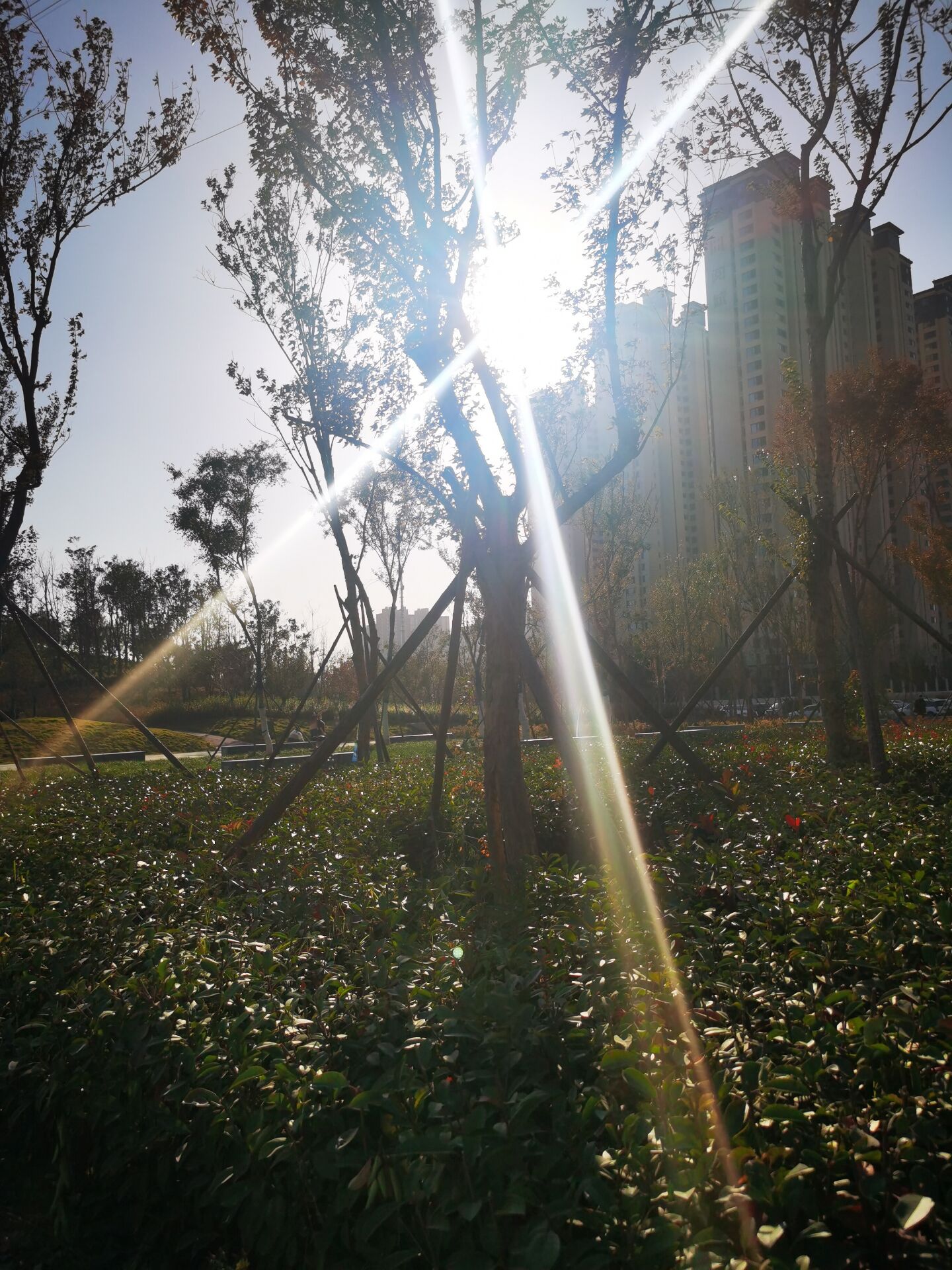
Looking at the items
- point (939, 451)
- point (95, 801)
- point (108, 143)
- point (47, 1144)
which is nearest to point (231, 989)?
point (47, 1144)

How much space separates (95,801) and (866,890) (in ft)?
22.8

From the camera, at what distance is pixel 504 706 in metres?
5.30

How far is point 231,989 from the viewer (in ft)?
9.48

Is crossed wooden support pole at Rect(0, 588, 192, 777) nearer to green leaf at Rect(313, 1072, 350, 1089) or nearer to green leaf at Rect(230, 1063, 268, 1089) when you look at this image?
green leaf at Rect(230, 1063, 268, 1089)

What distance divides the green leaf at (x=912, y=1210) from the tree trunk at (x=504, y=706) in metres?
3.26

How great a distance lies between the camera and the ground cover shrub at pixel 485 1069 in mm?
1689

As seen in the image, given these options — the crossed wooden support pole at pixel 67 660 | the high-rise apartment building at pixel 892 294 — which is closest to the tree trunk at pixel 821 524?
the crossed wooden support pole at pixel 67 660

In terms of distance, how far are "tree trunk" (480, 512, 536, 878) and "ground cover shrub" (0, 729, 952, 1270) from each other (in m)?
0.61

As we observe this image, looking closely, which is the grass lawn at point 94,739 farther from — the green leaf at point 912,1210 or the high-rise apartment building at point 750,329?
the green leaf at point 912,1210

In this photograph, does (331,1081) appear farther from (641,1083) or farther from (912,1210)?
(912,1210)

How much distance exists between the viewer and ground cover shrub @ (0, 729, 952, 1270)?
5.54 ft

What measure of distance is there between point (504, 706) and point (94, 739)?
23.0 m

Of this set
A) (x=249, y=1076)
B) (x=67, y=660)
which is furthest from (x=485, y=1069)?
(x=67, y=660)

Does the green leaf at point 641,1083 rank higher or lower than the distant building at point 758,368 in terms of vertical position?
lower
